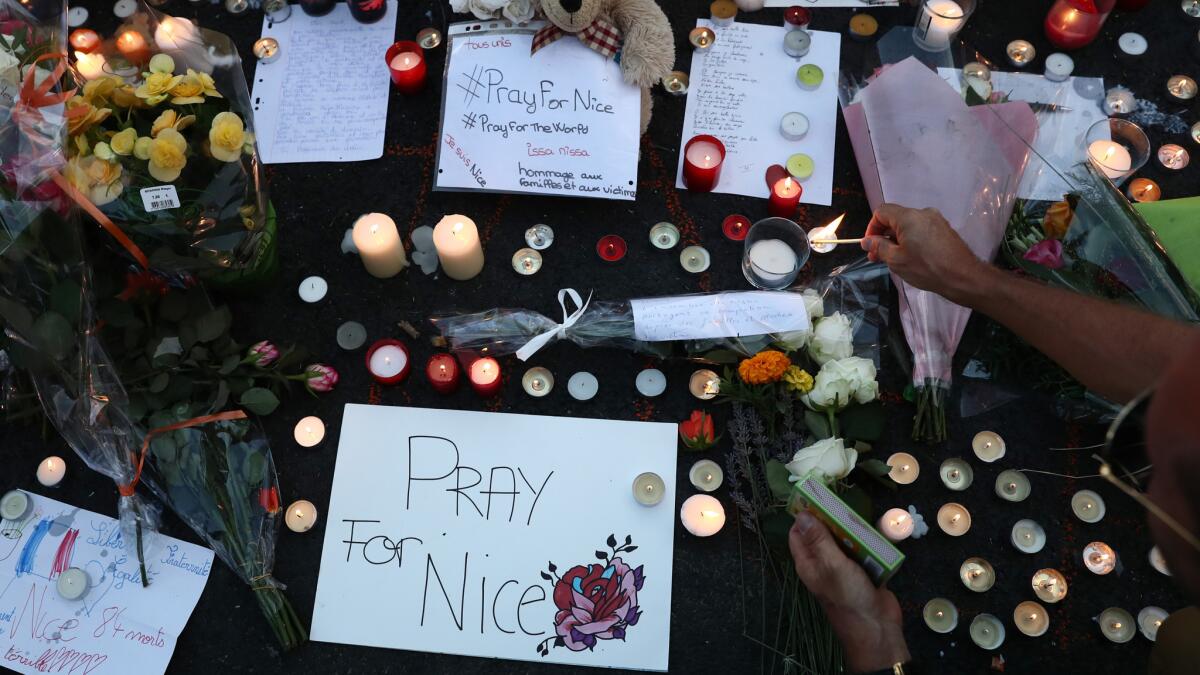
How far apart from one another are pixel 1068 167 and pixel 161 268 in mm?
1537

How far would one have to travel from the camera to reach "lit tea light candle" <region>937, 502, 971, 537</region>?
4.33ft

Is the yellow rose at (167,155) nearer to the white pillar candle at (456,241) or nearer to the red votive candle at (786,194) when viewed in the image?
the white pillar candle at (456,241)

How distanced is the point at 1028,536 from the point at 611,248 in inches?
32.9

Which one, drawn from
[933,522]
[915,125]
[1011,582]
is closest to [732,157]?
[915,125]

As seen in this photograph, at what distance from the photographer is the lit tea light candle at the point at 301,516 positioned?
1334 mm

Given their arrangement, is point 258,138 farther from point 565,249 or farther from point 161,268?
point 565,249

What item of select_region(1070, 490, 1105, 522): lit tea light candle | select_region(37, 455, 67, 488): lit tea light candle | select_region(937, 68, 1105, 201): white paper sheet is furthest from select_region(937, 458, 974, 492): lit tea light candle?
select_region(37, 455, 67, 488): lit tea light candle

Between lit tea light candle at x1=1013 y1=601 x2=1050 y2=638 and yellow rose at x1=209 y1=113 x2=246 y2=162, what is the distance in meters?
1.38

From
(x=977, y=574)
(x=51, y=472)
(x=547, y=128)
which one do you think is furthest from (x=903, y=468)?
(x=51, y=472)

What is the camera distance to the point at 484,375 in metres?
1.38

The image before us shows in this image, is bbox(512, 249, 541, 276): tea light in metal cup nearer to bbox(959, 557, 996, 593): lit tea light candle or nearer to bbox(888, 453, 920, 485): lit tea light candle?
bbox(888, 453, 920, 485): lit tea light candle

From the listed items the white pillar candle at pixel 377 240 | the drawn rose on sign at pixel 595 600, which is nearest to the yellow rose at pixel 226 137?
the white pillar candle at pixel 377 240

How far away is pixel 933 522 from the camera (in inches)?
52.7

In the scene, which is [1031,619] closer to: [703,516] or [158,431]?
[703,516]
